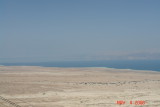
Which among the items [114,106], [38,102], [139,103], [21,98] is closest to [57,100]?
[38,102]

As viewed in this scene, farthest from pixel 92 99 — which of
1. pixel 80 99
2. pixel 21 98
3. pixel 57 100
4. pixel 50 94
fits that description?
pixel 21 98

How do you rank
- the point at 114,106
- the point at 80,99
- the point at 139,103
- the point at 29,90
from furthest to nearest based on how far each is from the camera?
1. the point at 29,90
2. the point at 80,99
3. the point at 139,103
4. the point at 114,106

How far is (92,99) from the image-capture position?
27.4 meters

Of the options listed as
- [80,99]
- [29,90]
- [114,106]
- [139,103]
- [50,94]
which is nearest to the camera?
[114,106]

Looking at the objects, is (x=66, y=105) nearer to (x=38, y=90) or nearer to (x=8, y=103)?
(x=8, y=103)

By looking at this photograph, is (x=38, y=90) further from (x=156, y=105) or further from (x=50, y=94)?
(x=156, y=105)

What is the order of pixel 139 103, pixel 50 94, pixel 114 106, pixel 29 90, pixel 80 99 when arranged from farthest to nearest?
pixel 29 90 < pixel 50 94 < pixel 80 99 < pixel 139 103 < pixel 114 106

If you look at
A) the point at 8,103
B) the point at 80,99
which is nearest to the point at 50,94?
the point at 80,99

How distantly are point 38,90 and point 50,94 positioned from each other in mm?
3045

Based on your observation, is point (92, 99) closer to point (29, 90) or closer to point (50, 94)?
point (50, 94)

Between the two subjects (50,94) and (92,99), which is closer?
(92,99)

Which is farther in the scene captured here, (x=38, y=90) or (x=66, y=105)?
(x=38, y=90)

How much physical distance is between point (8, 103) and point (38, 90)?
8.95m

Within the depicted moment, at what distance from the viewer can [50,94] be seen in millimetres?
30719
